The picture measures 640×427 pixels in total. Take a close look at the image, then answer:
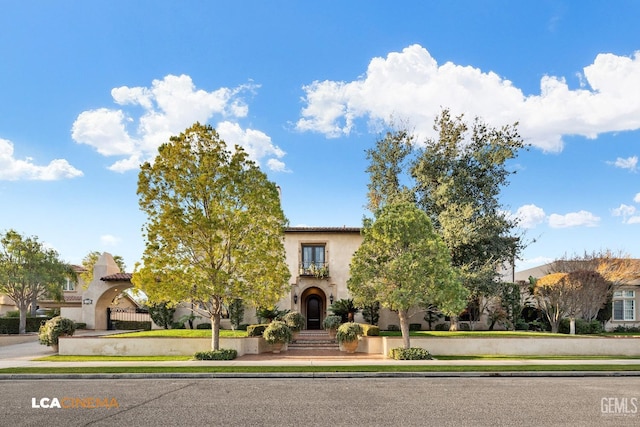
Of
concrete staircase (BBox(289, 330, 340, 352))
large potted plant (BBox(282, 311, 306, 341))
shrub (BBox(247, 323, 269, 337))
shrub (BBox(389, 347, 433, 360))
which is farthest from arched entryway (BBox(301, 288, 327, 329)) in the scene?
shrub (BBox(389, 347, 433, 360))

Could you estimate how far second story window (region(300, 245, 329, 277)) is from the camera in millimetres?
30859

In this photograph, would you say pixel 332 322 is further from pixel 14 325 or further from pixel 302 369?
pixel 14 325

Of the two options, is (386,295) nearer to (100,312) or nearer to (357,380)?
(357,380)

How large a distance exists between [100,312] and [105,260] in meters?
3.96

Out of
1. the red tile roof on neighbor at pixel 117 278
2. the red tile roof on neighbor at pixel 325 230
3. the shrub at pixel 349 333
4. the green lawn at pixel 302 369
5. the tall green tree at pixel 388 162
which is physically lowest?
the green lawn at pixel 302 369

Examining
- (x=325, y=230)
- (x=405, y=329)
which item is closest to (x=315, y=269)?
(x=325, y=230)

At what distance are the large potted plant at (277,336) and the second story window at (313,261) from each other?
9.27 metres

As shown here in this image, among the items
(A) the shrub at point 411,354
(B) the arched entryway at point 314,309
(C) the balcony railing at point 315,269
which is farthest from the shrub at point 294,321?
Result: (B) the arched entryway at point 314,309

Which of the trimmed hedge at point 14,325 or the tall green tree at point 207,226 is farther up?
the tall green tree at point 207,226

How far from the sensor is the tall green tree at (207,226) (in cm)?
1908

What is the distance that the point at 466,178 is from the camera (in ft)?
100

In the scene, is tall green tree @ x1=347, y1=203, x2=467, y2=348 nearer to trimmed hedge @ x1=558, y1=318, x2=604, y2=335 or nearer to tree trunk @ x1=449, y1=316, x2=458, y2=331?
tree trunk @ x1=449, y1=316, x2=458, y2=331

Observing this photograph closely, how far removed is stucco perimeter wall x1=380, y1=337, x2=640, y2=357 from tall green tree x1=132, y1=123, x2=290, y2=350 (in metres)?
7.25

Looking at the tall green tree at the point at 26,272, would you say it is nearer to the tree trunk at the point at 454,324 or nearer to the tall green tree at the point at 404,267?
the tall green tree at the point at 404,267
